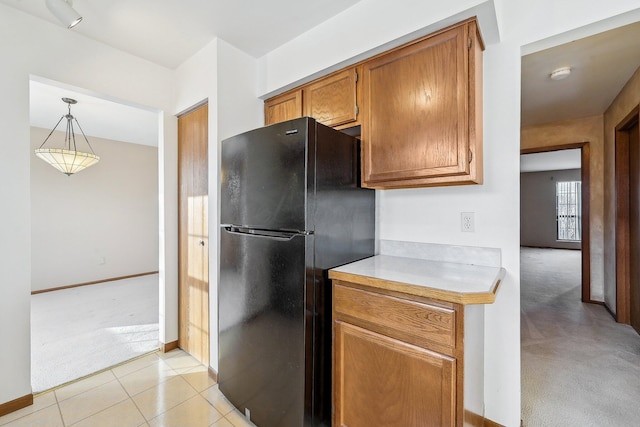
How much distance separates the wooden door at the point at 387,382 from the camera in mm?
1121

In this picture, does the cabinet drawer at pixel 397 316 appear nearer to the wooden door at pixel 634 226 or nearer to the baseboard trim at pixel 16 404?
the baseboard trim at pixel 16 404

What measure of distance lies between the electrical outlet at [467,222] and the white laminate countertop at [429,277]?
21 centimetres

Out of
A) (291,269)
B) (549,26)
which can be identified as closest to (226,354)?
(291,269)

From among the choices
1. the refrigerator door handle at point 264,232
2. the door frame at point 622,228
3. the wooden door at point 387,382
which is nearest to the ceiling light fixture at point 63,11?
the refrigerator door handle at point 264,232

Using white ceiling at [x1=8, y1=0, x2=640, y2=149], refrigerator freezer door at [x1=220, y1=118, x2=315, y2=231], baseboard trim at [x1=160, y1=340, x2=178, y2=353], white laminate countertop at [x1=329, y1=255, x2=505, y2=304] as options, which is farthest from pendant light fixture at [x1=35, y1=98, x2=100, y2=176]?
white laminate countertop at [x1=329, y1=255, x2=505, y2=304]

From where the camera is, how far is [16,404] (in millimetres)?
1780

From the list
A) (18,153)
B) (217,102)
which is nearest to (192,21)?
(217,102)

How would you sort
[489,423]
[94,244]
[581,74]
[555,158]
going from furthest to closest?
1. [555,158]
2. [94,244]
3. [581,74]
4. [489,423]

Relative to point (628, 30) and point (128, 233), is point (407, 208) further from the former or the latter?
point (128, 233)

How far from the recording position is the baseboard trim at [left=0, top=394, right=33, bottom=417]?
1735 millimetres

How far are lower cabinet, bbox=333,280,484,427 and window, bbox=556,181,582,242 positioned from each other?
10.5 m

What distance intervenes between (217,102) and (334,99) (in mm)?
893

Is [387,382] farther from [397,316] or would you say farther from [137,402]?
[137,402]

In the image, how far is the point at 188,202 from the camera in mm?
2551
